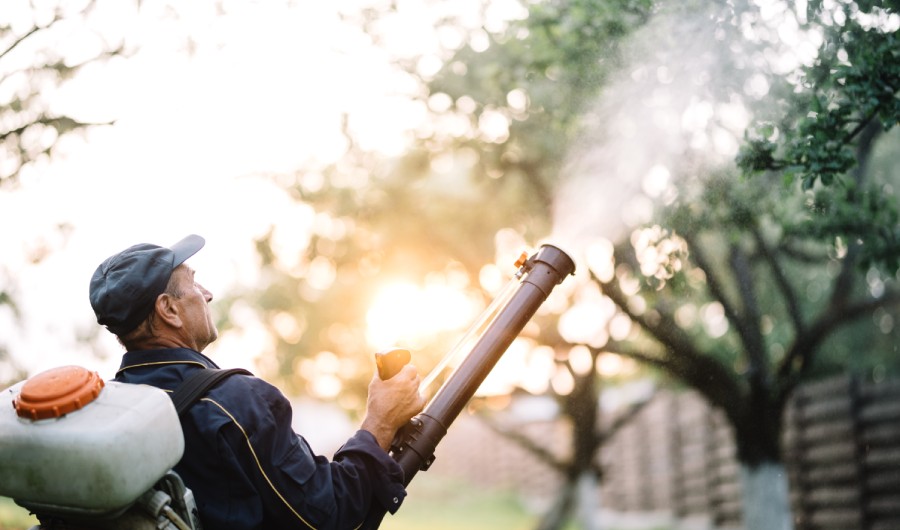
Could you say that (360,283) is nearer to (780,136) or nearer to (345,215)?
(345,215)

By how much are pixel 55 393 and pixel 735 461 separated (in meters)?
11.9

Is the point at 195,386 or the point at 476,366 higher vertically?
the point at 476,366

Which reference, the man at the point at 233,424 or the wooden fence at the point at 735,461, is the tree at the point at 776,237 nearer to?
the wooden fence at the point at 735,461

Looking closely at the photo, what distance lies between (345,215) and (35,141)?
4.51 m

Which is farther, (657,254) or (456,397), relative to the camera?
(657,254)

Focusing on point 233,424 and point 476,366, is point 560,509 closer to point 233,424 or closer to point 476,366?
point 476,366

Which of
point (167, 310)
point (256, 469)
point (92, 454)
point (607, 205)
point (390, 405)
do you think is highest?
point (607, 205)

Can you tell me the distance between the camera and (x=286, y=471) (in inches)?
86.6

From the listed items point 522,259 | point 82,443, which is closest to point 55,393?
point 82,443

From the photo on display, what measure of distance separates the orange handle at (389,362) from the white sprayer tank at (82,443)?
2.07ft

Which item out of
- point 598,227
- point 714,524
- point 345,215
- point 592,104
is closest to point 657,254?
point 592,104

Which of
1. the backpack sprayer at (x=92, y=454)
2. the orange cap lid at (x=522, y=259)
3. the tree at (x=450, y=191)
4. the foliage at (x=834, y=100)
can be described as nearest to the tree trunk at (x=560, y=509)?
the tree at (x=450, y=191)

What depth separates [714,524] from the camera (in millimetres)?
13484

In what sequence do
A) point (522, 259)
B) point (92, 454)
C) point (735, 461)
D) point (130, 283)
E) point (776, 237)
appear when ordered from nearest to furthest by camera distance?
point (92, 454) < point (130, 283) < point (522, 259) < point (776, 237) < point (735, 461)
